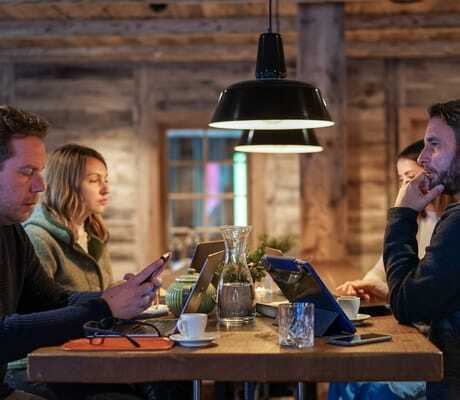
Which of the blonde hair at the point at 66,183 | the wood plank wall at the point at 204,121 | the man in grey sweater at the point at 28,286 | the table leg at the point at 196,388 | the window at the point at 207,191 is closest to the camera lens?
the man in grey sweater at the point at 28,286

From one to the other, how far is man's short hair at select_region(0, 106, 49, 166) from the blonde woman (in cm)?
81

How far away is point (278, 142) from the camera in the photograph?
13.8 ft

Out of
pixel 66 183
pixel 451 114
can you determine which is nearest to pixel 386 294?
pixel 451 114

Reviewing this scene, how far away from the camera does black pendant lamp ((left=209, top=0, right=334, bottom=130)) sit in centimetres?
260

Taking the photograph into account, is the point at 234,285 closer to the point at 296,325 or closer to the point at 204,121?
the point at 296,325

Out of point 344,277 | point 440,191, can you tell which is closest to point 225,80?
point 344,277

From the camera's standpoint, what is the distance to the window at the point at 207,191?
7848 mm

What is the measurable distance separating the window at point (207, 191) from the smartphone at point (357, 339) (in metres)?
5.59

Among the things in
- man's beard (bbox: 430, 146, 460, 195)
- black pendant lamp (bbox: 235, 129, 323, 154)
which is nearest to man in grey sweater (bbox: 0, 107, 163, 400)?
man's beard (bbox: 430, 146, 460, 195)

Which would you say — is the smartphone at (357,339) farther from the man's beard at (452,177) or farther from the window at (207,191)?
the window at (207,191)

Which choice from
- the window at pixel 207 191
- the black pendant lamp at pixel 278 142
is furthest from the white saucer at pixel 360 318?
the window at pixel 207 191

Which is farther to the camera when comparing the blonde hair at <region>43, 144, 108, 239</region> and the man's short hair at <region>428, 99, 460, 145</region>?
the blonde hair at <region>43, 144, 108, 239</region>

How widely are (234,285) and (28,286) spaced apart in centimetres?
73

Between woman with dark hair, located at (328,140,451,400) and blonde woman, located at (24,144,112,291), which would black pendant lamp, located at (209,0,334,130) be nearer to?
woman with dark hair, located at (328,140,451,400)
